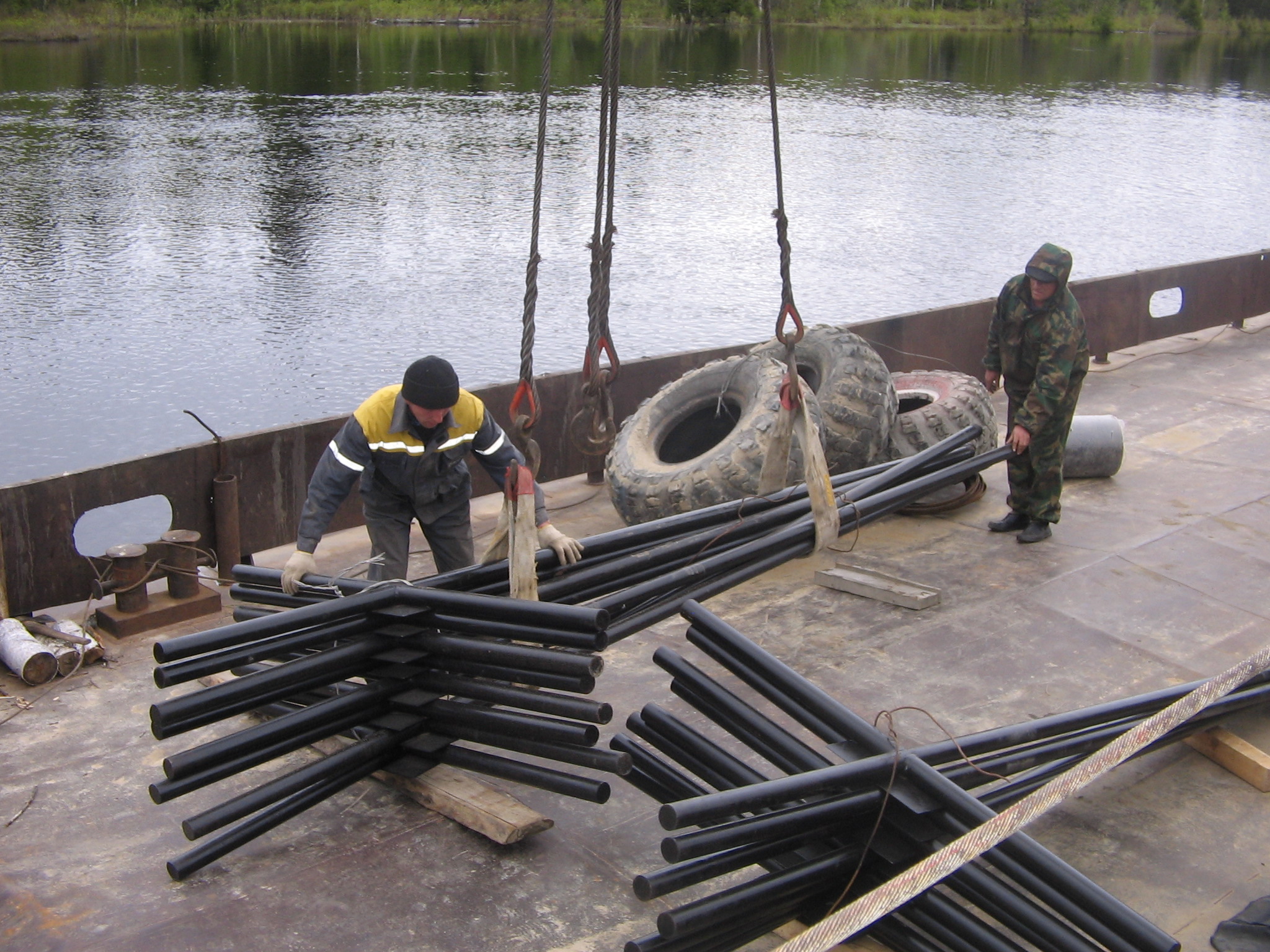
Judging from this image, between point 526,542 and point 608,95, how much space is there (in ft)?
9.11

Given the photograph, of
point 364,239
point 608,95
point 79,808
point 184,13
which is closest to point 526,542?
point 79,808

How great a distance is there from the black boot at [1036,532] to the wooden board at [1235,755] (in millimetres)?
2628

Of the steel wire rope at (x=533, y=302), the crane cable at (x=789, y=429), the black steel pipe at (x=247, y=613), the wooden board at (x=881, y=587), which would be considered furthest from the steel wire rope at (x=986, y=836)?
the black steel pipe at (x=247, y=613)

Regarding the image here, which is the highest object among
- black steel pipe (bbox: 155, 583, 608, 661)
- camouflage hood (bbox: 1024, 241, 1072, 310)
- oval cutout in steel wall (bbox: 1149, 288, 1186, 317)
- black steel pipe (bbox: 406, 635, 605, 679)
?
camouflage hood (bbox: 1024, 241, 1072, 310)

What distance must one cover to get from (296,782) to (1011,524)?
526 centimetres

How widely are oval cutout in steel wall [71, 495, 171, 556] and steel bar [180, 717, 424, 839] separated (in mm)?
7478

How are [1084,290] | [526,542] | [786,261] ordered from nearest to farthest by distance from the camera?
[526,542]
[786,261]
[1084,290]

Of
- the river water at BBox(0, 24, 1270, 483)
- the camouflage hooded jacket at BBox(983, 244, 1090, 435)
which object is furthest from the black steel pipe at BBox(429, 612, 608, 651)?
the river water at BBox(0, 24, 1270, 483)

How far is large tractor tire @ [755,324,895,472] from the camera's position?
8250 mm

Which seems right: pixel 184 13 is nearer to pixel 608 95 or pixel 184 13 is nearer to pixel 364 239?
pixel 364 239

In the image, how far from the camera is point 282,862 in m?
4.50

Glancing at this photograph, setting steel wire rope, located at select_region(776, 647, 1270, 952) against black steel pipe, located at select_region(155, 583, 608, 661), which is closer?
steel wire rope, located at select_region(776, 647, 1270, 952)

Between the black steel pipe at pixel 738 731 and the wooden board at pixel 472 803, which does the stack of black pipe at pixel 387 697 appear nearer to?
the wooden board at pixel 472 803

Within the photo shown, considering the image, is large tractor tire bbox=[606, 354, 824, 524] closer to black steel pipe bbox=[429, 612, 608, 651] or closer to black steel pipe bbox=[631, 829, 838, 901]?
black steel pipe bbox=[429, 612, 608, 651]
